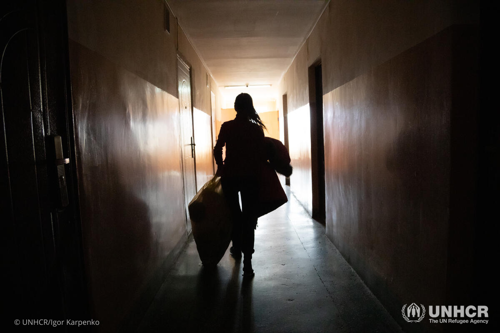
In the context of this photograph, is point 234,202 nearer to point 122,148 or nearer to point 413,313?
point 122,148

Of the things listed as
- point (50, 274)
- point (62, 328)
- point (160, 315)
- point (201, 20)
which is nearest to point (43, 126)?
point (50, 274)

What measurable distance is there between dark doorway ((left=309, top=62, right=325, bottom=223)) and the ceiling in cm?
65

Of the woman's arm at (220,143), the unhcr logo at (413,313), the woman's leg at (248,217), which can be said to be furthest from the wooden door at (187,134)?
the unhcr logo at (413,313)

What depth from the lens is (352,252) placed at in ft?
9.80

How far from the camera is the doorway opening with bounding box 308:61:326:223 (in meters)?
4.79

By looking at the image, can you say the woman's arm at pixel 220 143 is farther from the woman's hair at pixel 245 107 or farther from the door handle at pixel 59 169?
the door handle at pixel 59 169

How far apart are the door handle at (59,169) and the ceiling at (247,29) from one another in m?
2.62

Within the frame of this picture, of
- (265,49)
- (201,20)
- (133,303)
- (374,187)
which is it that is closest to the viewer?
(133,303)

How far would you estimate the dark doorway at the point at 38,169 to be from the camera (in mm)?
1234

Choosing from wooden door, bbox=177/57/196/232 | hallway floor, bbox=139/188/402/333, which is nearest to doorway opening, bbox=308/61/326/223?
hallway floor, bbox=139/188/402/333

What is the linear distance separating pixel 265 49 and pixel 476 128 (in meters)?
4.63

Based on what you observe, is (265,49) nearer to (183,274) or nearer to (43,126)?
(183,274)

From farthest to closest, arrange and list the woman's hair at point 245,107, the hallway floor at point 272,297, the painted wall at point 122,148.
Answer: the woman's hair at point 245,107 → the hallway floor at point 272,297 → the painted wall at point 122,148

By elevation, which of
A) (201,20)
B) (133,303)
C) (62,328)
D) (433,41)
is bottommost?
(133,303)
